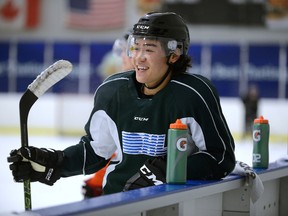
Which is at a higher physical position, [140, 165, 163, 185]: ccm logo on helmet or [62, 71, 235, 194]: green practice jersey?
[62, 71, 235, 194]: green practice jersey

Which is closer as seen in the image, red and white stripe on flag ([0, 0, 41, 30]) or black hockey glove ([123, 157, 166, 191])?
black hockey glove ([123, 157, 166, 191])

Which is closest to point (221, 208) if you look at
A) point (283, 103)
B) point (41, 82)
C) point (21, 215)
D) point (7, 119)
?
point (41, 82)

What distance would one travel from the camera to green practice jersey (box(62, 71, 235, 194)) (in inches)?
96.0

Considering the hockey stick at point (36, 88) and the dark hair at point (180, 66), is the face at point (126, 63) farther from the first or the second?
the hockey stick at point (36, 88)

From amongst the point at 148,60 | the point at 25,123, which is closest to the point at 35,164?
the point at 25,123

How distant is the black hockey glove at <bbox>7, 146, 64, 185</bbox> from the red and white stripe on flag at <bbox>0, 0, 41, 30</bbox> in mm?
12969

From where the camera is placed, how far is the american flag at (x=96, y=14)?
14.5 meters

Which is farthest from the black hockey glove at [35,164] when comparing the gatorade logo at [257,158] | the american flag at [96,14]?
the american flag at [96,14]

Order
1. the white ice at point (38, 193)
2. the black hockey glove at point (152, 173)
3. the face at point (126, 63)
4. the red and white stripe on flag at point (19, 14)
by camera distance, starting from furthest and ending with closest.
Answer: the red and white stripe on flag at point (19, 14), the white ice at point (38, 193), the face at point (126, 63), the black hockey glove at point (152, 173)

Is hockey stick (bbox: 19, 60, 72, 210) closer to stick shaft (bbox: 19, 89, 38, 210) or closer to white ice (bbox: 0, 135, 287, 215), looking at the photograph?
stick shaft (bbox: 19, 89, 38, 210)

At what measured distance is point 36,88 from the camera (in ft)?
8.18

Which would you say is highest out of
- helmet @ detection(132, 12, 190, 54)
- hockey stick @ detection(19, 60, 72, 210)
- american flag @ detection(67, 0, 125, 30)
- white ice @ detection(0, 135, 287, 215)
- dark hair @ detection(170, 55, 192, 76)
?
american flag @ detection(67, 0, 125, 30)

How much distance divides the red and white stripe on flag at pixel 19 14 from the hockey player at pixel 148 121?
12864 mm

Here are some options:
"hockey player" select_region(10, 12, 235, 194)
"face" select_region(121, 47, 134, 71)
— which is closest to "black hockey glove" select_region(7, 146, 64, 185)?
"hockey player" select_region(10, 12, 235, 194)
